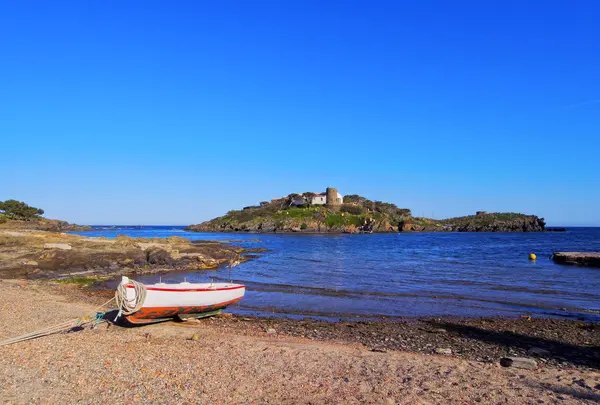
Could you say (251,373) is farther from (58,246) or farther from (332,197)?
(332,197)

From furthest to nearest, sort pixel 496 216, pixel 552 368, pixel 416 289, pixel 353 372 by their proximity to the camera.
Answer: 1. pixel 496 216
2. pixel 416 289
3. pixel 552 368
4. pixel 353 372

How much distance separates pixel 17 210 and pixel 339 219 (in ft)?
325

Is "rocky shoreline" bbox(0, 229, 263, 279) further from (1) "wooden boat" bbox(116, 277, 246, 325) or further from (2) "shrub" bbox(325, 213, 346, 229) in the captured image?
(2) "shrub" bbox(325, 213, 346, 229)

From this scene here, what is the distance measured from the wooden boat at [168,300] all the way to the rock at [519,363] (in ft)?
36.1

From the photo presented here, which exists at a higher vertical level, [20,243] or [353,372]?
[20,243]

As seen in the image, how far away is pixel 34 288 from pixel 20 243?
61.5 ft

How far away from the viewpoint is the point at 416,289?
2652 cm

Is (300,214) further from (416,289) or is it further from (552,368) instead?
(552,368)

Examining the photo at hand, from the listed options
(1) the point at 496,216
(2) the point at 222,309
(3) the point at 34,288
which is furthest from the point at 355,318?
(1) the point at 496,216

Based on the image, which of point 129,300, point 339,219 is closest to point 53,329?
point 129,300

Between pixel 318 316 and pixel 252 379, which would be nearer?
pixel 252 379

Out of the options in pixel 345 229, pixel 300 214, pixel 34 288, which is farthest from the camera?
pixel 300 214

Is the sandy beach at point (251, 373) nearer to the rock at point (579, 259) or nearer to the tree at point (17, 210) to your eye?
the rock at point (579, 259)

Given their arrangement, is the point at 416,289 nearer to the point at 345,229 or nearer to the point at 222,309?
the point at 222,309
